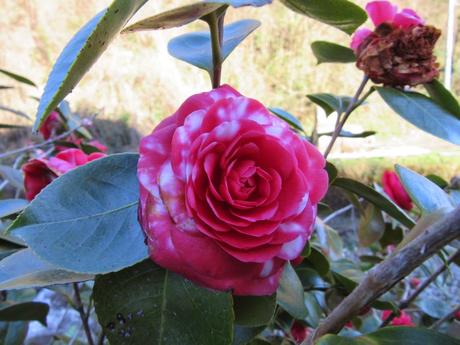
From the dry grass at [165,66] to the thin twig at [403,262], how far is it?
13.7 ft

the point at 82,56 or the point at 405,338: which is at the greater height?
the point at 82,56

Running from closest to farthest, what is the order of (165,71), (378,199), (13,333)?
(378,199)
(13,333)
(165,71)

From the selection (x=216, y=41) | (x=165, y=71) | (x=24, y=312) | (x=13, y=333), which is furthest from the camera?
(x=165, y=71)

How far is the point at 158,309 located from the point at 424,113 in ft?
1.16

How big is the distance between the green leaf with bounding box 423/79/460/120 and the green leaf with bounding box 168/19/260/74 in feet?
0.72

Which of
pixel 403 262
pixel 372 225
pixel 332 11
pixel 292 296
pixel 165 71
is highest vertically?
pixel 332 11

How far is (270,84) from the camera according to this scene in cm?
554

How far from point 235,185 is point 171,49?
0.73 ft

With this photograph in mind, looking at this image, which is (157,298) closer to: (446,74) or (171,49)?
(171,49)

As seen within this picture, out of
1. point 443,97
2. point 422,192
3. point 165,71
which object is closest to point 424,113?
point 443,97

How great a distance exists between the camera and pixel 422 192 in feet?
1.17

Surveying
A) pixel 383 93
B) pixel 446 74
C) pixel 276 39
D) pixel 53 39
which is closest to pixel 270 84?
pixel 276 39

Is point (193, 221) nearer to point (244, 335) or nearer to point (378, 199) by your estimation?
point (244, 335)

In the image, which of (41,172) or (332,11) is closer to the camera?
(332,11)
